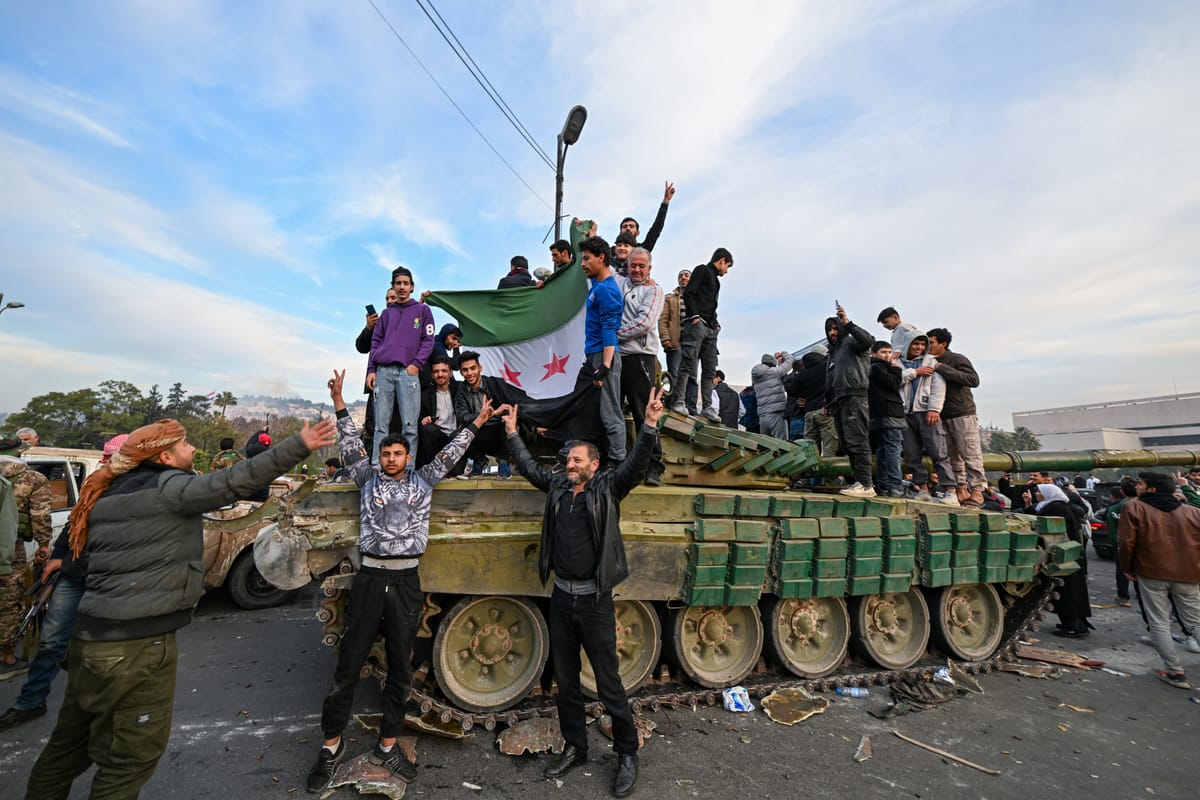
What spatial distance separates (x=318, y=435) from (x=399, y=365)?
2.84 meters

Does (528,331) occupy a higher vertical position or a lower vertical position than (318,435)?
higher

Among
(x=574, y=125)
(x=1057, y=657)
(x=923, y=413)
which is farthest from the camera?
(x=574, y=125)

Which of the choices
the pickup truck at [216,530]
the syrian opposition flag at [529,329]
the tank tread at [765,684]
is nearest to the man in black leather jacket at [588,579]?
the tank tread at [765,684]

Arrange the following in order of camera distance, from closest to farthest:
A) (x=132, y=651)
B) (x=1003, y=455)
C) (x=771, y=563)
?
(x=132, y=651)
(x=771, y=563)
(x=1003, y=455)

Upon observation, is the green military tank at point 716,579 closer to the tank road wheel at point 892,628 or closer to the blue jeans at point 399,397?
the tank road wheel at point 892,628

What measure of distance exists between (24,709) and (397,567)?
3.53 metres

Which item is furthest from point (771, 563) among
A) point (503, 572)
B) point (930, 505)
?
point (503, 572)

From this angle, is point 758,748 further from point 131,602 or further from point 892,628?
point 131,602

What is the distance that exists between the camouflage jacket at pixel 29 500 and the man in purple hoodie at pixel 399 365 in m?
3.25

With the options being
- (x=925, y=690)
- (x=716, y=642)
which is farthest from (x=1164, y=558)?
(x=716, y=642)

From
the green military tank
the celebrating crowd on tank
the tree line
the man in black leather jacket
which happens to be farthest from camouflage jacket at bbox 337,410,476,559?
the tree line

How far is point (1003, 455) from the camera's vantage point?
835 centimetres

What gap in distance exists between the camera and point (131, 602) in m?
2.68

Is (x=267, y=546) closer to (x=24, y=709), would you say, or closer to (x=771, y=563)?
(x=24, y=709)
